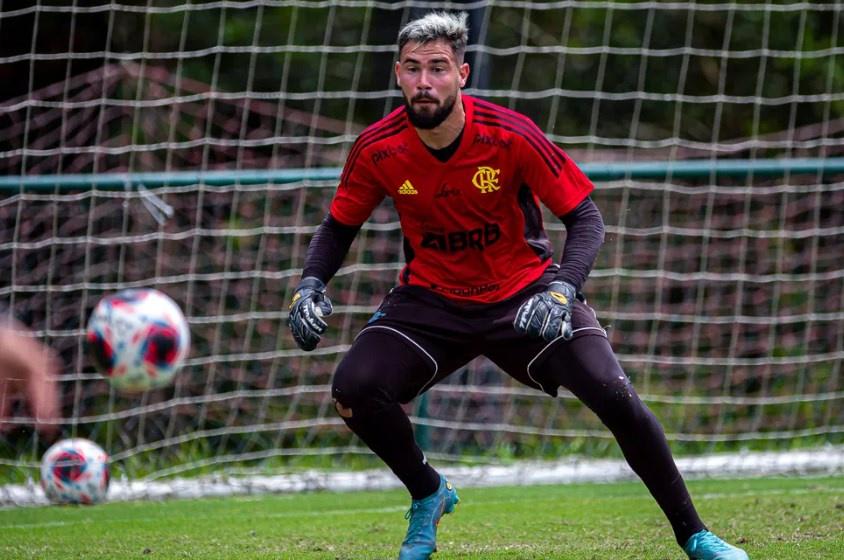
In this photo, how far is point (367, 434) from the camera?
483 centimetres

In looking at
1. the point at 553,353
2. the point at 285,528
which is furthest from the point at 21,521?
the point at 553,353

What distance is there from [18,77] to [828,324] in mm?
6855

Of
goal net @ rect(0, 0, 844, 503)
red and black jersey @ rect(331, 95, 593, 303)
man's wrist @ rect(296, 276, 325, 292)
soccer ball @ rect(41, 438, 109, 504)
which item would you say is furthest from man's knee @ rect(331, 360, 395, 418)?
goal net @ rect(0, 0, 844, 503)

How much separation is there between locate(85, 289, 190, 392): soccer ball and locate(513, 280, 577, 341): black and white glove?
1.83 meters

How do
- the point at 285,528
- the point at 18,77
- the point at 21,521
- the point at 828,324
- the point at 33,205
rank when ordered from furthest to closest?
the point at 18,77 → the point at 828,324 → the point at 33,205 → the point at 21,521 → the point at 285,528

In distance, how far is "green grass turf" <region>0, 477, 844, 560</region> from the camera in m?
5.33

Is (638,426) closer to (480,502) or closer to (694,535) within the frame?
(694,535)

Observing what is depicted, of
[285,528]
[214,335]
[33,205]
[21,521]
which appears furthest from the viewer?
[214,335]

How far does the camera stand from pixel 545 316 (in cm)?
450

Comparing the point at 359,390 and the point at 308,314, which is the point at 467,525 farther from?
the point at 308,314

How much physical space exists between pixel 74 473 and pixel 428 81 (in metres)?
3.54

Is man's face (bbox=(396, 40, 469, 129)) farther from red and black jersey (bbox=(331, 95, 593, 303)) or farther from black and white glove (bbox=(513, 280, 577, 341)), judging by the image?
black and white glove (bbox=(513, 280, 577, 341))

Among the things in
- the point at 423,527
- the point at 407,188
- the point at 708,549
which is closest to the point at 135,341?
the point at 407,188

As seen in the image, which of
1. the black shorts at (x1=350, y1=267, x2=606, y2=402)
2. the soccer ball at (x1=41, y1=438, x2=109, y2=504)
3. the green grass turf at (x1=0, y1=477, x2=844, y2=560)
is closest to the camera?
the black shorts at (x1=350, y1=267, x2=606, y2=402)
